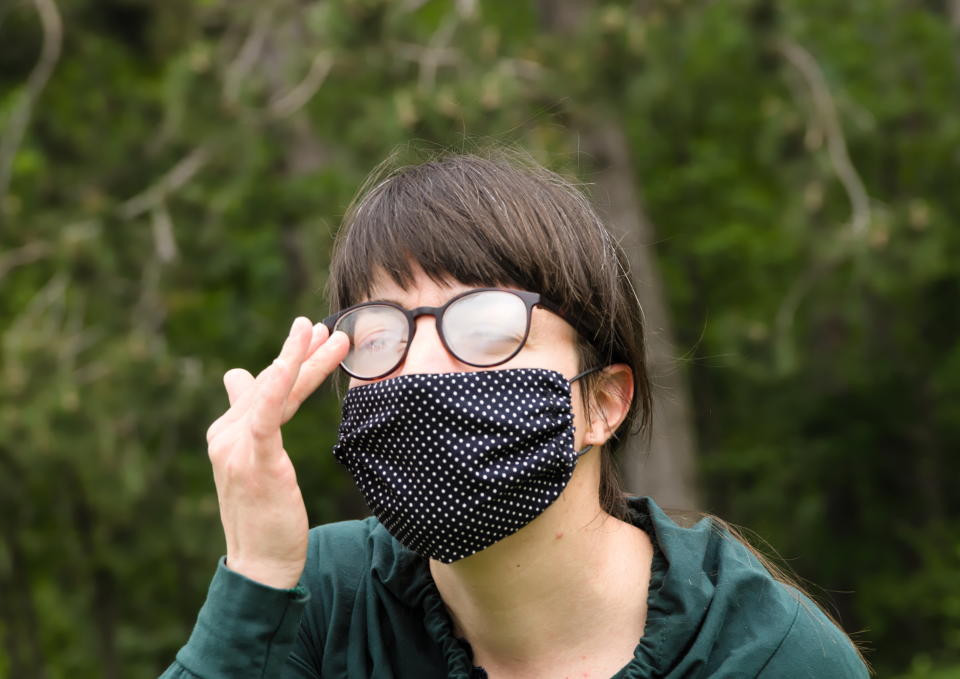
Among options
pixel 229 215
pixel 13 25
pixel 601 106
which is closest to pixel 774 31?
pixel 601 106

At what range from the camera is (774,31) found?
7.82m

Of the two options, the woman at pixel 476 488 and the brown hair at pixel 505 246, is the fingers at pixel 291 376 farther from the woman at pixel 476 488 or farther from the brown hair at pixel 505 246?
the brown hair at pixel 505 246

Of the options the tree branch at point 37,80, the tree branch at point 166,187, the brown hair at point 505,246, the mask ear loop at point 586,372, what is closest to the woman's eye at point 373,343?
the brown hair at point 505,246

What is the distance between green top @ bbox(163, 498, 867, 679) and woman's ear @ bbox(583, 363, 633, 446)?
0.80 feet

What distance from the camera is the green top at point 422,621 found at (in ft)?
7.21

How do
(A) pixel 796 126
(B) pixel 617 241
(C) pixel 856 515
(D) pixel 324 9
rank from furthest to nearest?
1. (C) pixel 856 515
2. (A) pixel 796 126
3. (D) pixel 324 9
4. (B) pixel 617 241

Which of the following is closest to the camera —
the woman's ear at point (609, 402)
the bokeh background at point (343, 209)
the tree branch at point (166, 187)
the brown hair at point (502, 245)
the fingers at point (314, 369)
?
the fingers at point (314, 369)

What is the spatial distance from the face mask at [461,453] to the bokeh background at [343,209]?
192 centimetres

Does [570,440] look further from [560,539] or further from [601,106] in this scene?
[601,106]

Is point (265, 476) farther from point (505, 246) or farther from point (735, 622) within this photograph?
point (735, 622)

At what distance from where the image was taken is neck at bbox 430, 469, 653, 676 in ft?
7.86

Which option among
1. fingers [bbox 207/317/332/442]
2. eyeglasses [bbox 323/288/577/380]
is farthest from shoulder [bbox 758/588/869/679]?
fingers [bbox 207/317/332/442]

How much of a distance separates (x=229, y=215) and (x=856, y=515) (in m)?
8.54

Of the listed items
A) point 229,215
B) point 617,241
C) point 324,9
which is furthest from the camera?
point 229,215
